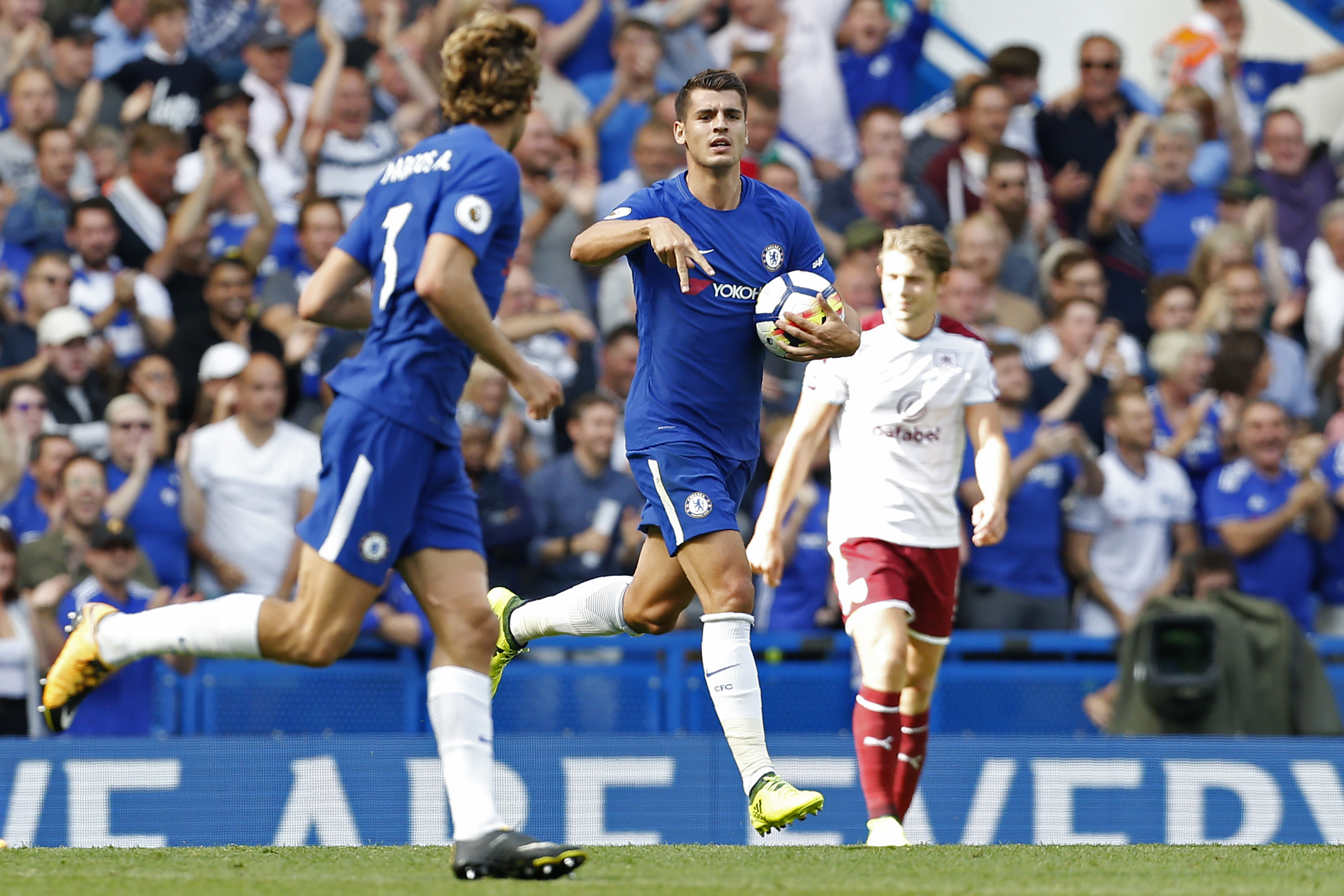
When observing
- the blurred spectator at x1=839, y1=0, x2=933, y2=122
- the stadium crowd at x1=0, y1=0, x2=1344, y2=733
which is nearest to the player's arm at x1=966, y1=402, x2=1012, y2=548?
the stadium crowd at x1=0, y1=0, x2=1344, y2=733

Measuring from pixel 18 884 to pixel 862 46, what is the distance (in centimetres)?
972

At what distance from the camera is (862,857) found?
5973 millimetres

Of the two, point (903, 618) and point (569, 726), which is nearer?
point (903, 618)

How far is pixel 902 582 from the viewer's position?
7.13 meters

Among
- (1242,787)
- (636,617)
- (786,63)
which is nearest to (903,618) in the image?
(636,617)

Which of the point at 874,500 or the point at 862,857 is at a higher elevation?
the point at 874,500

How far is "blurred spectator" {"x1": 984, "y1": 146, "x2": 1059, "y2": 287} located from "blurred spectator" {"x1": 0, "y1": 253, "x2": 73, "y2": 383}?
5854 millimetres

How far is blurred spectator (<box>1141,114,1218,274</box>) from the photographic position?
1277cm

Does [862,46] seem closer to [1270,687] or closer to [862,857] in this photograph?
[1270,687]

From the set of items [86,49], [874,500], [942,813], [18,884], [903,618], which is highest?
[86,49]

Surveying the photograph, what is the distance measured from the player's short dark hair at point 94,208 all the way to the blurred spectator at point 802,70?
4.41 m

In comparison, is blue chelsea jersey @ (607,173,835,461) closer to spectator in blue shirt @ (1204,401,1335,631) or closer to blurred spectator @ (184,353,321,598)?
blurred spectator @ (184,353,321,598)

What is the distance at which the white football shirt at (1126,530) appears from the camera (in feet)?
34.0

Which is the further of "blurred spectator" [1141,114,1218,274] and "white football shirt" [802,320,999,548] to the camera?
"blurred spectator" [1141,114,1218,274]
